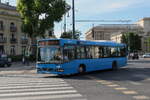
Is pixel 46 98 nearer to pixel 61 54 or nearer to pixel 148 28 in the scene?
pixel 61 54

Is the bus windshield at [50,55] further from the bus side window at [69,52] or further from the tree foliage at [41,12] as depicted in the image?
the tree foliage at [41,12]

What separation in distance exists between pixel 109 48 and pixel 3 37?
43171 mm

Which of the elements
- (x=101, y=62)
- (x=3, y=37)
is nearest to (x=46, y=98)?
(x=101, y=62)

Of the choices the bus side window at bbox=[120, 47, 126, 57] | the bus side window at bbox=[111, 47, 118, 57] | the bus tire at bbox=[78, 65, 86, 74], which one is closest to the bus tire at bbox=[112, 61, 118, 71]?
the bus side window at bbox=[111, 47, 118, 57]

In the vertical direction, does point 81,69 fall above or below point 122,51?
below

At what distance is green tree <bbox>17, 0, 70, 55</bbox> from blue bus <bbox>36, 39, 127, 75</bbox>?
91.0ft

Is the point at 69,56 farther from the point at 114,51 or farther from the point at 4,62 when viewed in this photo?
the point at 4,62

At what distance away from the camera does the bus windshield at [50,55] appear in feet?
59.9

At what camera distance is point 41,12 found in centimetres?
5038

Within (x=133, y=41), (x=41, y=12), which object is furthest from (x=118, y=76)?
(x=133, y=41)

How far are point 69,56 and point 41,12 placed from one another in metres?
32.9

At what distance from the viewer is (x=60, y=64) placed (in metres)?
18.1

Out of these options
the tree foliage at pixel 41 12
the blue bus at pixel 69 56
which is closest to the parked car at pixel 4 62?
the tree foliage at pixel 41 12

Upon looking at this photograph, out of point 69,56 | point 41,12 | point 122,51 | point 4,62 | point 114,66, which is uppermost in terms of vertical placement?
point 41,12
